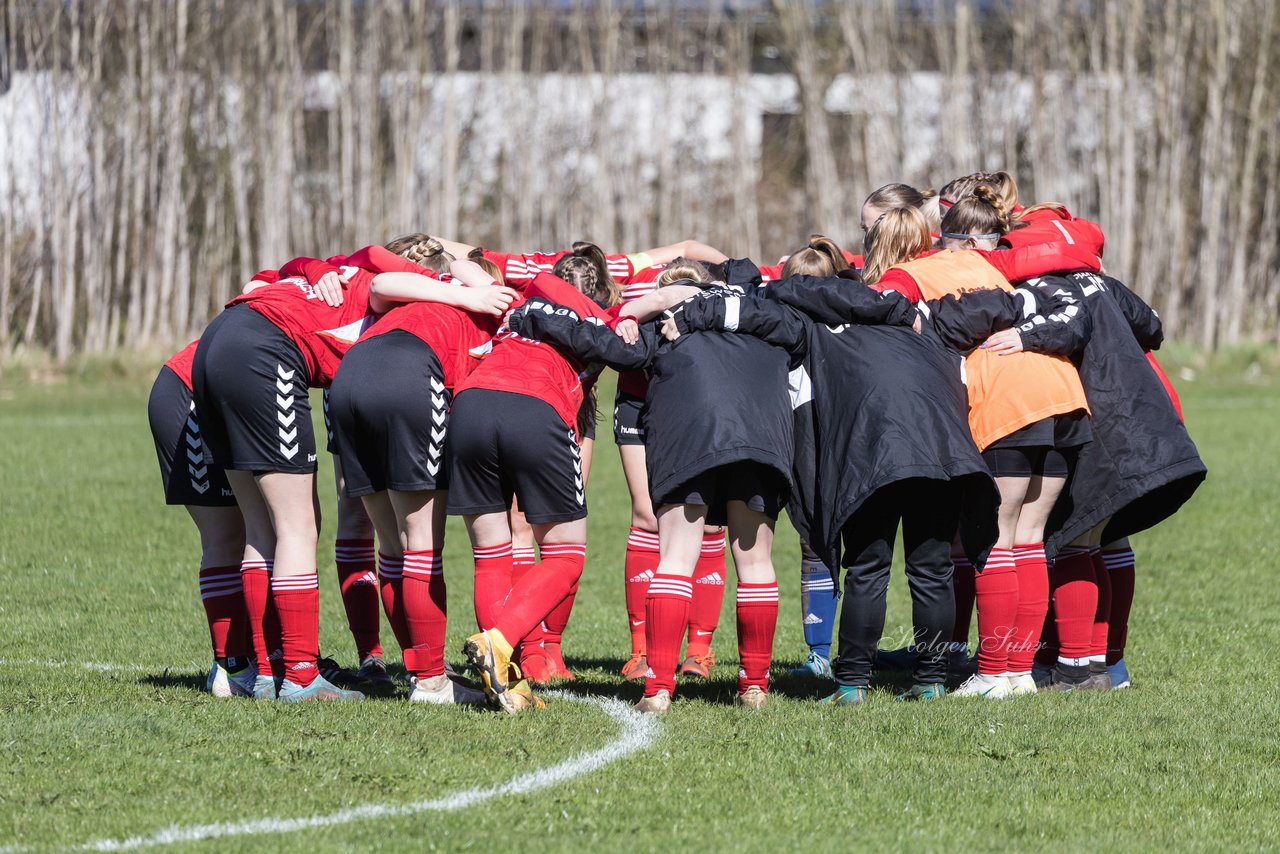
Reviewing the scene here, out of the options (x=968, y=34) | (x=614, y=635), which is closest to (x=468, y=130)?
(x=968, y=34)

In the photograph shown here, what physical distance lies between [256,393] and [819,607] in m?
2.81

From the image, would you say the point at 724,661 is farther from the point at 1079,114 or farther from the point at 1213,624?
the point at 1079,114

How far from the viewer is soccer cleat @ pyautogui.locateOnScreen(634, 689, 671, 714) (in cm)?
585

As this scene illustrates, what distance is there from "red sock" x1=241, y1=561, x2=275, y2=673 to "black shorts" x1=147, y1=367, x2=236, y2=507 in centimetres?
33

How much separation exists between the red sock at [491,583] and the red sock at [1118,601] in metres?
2.63

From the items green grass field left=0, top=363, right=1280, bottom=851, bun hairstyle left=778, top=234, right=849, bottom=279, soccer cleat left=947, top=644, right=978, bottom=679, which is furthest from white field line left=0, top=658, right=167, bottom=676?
soccer cleat left=947, top=644, right=978, bottom=679

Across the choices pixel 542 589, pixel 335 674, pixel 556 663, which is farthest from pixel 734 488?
pixel 335 674

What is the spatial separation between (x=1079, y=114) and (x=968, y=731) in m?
18.9

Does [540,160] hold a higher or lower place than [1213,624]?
higher

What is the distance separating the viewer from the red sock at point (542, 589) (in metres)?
5.73

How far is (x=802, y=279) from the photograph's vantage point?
19.5ft

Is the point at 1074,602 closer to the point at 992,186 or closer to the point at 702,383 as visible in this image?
the point at 992,186

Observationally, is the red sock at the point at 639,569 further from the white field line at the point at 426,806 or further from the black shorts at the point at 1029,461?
the black shorts at the point at 1029,461

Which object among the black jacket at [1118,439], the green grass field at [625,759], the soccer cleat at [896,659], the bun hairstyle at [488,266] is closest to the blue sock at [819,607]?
the soccer cleat at [896,659]
